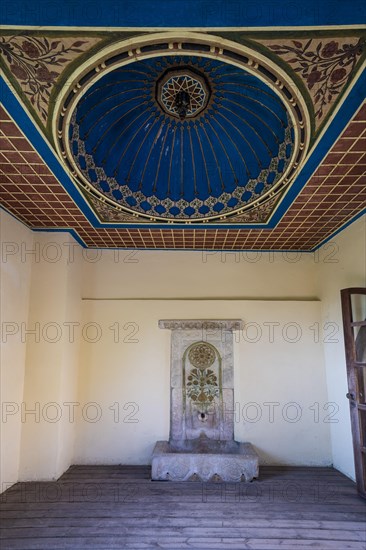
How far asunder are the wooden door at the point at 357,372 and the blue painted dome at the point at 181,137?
1.61m

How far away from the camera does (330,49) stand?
6.26ft

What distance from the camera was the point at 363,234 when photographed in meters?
3.88

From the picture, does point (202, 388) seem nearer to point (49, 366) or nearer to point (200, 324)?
point (200, 324)

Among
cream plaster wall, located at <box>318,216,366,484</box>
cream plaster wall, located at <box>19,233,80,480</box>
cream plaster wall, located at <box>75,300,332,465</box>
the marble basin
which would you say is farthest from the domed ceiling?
the marble basin

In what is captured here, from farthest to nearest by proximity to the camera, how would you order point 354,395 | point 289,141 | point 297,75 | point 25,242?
point 25,242 → point 354,395 → point 289,141 → point 297,75

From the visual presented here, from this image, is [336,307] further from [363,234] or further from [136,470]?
[136,470]

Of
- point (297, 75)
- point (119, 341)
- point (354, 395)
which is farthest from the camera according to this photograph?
point (119, 341)

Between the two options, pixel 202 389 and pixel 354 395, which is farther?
pixel 202 389

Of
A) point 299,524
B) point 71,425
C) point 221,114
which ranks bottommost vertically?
point 299,524

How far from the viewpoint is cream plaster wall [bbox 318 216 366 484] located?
4.02 metres

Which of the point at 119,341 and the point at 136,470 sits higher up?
the point at 119,341

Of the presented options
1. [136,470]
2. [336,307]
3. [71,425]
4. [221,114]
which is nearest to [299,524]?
[136,470]
